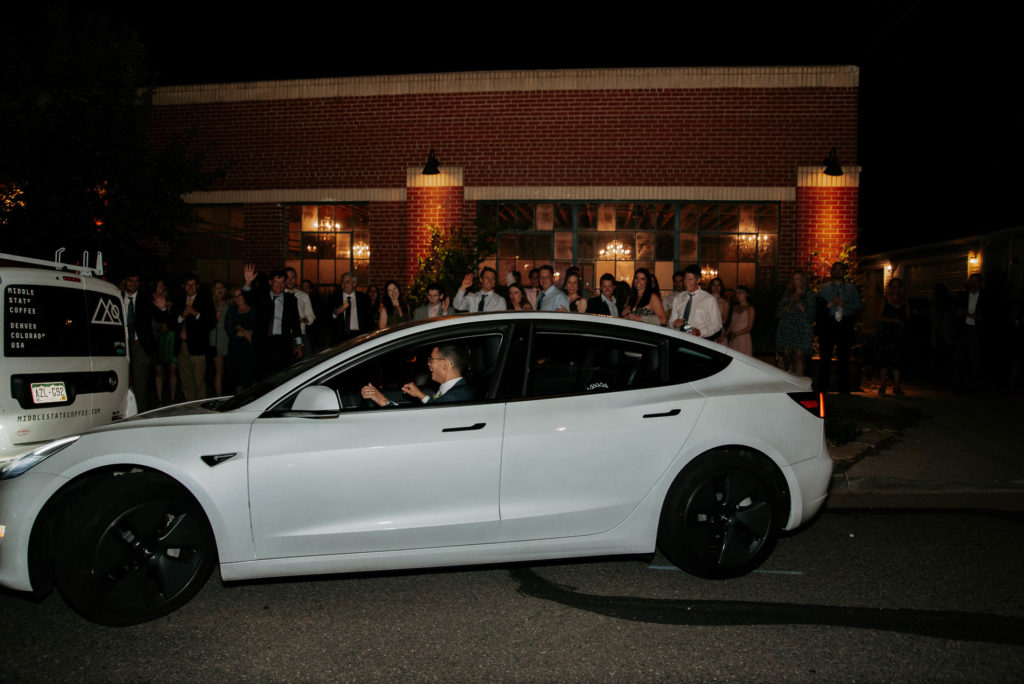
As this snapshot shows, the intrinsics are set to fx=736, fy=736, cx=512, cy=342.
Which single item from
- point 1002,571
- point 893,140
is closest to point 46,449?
point 1002,571

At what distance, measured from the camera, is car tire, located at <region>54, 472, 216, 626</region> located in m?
3.44

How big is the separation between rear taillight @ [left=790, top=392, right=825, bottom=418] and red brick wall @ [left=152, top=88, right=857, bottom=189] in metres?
10.7

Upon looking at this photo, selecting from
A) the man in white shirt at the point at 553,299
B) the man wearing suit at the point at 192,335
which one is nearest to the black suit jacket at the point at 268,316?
the man wearing suit at the point at 192,335

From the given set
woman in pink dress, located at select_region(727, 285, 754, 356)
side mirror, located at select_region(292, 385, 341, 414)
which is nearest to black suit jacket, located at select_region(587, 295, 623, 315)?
woman in pink dress, located at select_region(727, 285, 754, 356)

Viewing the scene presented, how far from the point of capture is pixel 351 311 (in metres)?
9.82

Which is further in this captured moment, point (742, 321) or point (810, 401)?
point (742, 321)

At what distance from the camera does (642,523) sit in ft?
13.0

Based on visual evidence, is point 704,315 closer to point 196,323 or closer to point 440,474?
point 440,474

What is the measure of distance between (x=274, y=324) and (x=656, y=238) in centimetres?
809

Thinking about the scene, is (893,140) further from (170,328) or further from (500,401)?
(500,401)

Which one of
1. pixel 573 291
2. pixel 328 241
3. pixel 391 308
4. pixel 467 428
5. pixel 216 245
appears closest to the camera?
pixel 467 428

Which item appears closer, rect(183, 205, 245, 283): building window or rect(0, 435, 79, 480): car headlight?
rect(0, 435, 79, 480): car headlight

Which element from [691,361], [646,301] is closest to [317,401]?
[691,361]

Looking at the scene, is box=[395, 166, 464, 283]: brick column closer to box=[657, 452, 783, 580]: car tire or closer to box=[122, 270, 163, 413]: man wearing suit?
box=[122, 270, 163, 413]: man wearing suit
